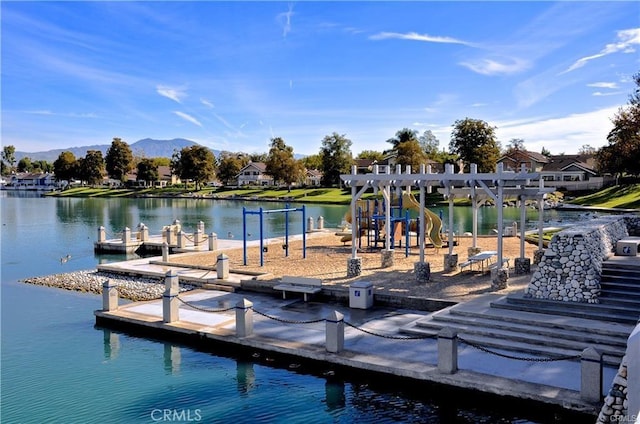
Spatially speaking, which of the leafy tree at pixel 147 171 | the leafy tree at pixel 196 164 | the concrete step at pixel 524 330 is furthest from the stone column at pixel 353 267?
the leafy tree at pixel 147 171

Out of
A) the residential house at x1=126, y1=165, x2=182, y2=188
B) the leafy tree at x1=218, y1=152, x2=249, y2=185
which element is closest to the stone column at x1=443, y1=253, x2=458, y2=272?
the leafy tree at x1=218, y1=152, x2=249, y2=185

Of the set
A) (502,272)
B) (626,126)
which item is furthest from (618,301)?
(626,126)

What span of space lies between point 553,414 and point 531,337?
2696 millimetres

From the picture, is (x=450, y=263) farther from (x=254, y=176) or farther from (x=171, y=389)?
(x=254, y=176)

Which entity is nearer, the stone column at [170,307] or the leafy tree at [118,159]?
the stone column at [170,307]

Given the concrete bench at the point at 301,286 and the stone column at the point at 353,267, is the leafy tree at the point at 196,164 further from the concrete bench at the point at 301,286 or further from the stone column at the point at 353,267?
the concrete bench at the point at 301,286

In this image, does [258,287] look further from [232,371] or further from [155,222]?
[155,222]

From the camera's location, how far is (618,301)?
12172mm

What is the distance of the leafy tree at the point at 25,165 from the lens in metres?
196

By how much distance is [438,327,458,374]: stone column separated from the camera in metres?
10.0

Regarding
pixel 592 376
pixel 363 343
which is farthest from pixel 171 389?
pixel 592 376

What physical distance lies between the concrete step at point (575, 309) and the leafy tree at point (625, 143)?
3120 centimetres

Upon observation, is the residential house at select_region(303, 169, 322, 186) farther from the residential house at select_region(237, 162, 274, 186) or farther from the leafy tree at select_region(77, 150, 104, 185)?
Answer: the leafy tree at select_region(77, 150, 104, 185)

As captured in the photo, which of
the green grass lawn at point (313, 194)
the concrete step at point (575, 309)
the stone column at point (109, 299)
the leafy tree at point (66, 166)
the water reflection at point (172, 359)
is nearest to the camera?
the concrete step at point (575, 309)
